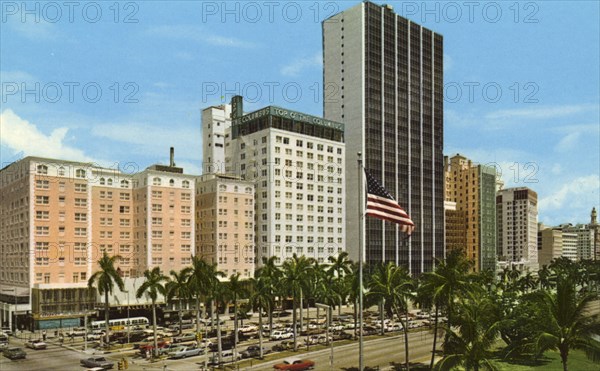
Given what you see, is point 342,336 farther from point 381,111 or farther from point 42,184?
point 381,111

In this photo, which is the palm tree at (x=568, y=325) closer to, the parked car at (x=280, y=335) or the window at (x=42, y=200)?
the parked car at (x=280, y=335)

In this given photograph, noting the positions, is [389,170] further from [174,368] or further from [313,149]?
[174,368]

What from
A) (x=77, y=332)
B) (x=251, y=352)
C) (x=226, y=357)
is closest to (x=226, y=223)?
(x=77, y=332)

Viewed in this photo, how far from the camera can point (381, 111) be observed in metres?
185

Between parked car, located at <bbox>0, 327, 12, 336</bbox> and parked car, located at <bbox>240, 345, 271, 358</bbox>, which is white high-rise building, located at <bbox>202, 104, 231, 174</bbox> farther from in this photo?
parked car, located at <bbox>240, 345, 271, 358</bbox>

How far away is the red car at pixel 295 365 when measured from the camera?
74438 mm

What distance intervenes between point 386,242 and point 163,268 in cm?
7984

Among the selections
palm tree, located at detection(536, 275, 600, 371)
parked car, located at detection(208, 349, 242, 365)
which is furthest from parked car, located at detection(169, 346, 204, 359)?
palm tree, located at detection(536, 275, 600, 371)

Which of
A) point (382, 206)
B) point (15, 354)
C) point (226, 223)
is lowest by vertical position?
point (15, 354)

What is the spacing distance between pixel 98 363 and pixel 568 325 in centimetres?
6269

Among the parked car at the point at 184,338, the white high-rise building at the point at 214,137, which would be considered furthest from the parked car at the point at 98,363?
the white high-rise building at the point at 214,137

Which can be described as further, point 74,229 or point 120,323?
point 74,229

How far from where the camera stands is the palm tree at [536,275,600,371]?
40562 mm

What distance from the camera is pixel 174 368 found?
3068 inches
